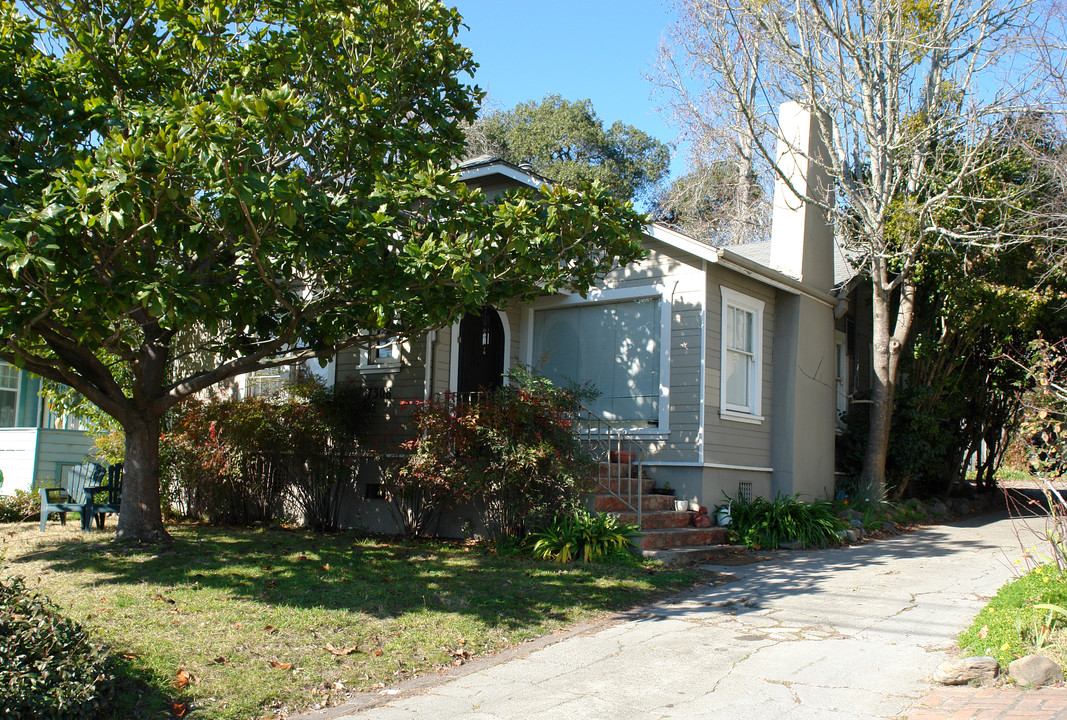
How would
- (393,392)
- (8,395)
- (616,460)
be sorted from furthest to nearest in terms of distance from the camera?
1. (8,395)
2. (393,392)
3. (616,460)

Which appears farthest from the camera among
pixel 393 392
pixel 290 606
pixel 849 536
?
pixel 393 392

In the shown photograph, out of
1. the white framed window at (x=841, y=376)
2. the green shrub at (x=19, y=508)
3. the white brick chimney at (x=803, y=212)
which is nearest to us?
the green shrub at (x=19, y=508)

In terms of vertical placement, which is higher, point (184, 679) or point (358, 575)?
point (358, 575)

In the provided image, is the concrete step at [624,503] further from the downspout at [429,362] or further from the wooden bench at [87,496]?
the wooden bench at [87,496]

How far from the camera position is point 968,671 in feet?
17.4

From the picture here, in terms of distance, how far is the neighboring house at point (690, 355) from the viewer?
12.0 meters

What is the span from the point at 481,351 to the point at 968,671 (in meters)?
9.06

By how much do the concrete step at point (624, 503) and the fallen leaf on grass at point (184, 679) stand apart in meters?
6.02

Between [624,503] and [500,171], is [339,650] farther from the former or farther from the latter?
[500,171]

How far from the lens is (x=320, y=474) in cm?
1241

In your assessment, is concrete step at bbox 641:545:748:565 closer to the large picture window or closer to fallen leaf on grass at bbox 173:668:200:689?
the large picture window

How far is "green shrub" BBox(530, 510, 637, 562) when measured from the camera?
973 centimetres

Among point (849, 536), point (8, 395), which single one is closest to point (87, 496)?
point (8, 395)

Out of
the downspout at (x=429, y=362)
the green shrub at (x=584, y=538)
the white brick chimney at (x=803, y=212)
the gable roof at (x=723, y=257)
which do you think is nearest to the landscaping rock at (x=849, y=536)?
the green shrub at (x=584, y=538)
